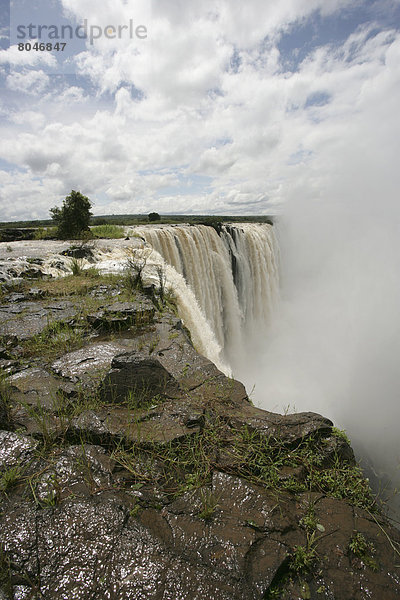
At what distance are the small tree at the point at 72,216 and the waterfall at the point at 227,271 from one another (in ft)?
8.40

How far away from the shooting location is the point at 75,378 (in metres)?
3.21

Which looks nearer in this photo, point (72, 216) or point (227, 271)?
point (72, 216)

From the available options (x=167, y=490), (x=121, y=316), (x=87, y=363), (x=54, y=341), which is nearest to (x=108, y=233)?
(x=121, y=316)

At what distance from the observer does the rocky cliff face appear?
145 cm

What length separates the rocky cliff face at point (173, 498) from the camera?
1446 millimetres

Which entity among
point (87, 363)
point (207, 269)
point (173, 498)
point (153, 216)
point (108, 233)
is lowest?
point (173, 498)

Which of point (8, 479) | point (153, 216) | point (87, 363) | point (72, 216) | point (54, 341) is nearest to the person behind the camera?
point (8, 479)

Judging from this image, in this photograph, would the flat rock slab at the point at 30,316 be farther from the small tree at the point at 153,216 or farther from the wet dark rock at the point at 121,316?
the small tree at the point at 153,216

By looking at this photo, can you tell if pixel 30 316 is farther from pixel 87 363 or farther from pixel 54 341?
pixel 87 363

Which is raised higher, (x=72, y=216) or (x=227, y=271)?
(x=72, y=216)

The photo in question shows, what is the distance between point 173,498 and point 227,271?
47.0 ft

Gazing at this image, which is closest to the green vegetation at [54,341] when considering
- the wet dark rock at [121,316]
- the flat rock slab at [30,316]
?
the flat rock slab at [30,316]

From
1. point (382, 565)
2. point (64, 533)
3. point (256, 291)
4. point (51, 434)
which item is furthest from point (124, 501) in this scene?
point (256, 291)

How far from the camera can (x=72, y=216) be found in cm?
1298
